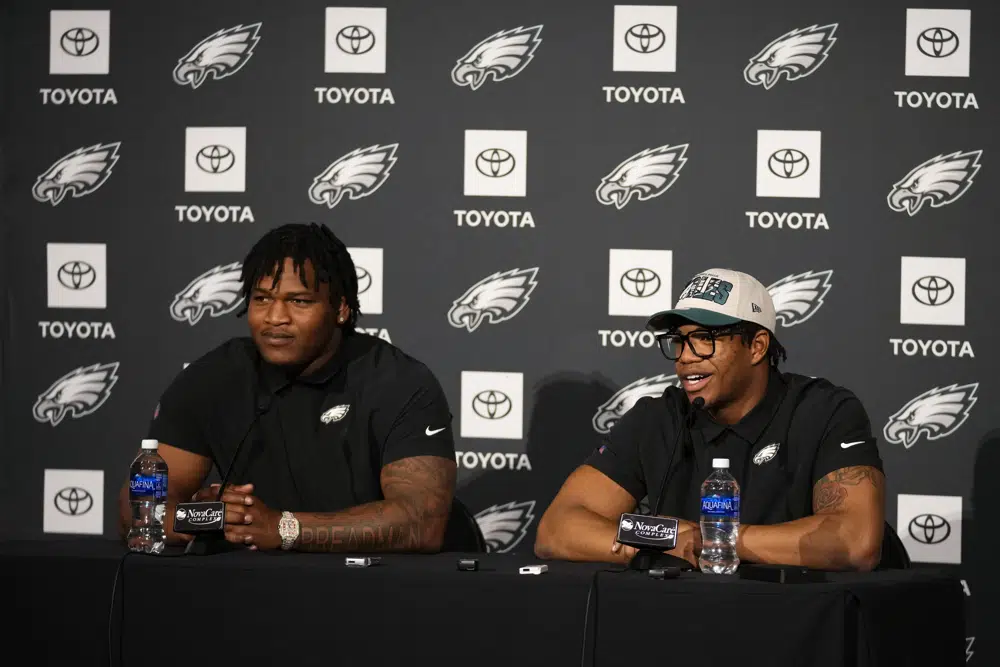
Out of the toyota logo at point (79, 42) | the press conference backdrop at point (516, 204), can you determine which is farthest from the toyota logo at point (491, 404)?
the toyota logo at point (79, 42)

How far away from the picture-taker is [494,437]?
161 inches

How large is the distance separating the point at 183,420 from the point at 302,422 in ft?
0.99

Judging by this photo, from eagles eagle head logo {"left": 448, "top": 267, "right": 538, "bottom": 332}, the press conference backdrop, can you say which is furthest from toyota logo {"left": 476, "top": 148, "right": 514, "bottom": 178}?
eagles eagle head logo {"left": 448, "top": 267, "right": 538, "bottom": 332}

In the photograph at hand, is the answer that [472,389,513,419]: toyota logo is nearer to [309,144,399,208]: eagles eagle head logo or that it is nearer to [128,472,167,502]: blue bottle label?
[309,144,399,208]: eagles eagle head logo

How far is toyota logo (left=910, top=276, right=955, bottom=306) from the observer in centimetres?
394

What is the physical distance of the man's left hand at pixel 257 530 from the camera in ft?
8.00

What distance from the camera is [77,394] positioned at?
426 centimetres

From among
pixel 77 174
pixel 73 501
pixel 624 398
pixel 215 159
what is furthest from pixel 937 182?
pixel 73 501

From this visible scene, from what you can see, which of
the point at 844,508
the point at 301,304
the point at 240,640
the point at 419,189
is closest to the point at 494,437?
the point at 419,189

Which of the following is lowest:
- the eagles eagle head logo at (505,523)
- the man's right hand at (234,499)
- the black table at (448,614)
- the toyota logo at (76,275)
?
the eagles eagle head logo at (505,523)

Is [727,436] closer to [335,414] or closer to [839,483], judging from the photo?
[839,483]

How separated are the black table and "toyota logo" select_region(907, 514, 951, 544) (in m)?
1.67

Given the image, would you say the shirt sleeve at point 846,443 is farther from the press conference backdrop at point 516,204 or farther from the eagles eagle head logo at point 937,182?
the eagles eagle head logo at point 937,182

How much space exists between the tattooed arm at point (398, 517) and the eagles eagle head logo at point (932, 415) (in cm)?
183
